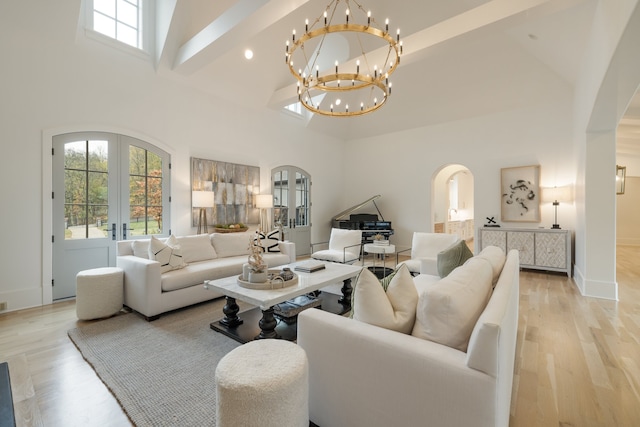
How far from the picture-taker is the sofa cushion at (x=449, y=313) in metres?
1.30

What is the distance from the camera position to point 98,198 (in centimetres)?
415

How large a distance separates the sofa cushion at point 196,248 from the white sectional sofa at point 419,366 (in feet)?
9.95

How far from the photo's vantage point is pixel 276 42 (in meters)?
5.39

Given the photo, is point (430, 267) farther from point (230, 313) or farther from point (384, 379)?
point (384, 379)

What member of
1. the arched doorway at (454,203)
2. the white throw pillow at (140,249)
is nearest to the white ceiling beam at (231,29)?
the white throw pillow at (140,249)

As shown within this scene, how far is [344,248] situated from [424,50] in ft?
10.5

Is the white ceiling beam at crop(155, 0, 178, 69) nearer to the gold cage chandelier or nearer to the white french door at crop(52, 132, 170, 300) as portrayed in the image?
the white french door at crop(52, 132, 170, 300)

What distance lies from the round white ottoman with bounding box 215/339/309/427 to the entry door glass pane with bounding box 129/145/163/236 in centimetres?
395

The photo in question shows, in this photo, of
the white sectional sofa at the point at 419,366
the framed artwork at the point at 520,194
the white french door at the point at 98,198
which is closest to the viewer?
the white sectional sofa at the point at 419,366

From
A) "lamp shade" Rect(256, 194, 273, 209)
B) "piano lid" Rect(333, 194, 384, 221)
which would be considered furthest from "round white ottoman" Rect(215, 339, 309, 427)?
"piano lid" Rect(333, 194, 384, 221)


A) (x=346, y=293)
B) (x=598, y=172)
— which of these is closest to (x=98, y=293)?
(x=346, y=293)

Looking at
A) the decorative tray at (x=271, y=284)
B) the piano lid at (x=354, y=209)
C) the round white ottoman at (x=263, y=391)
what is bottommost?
the round white ottoman at (x=263, y=391)

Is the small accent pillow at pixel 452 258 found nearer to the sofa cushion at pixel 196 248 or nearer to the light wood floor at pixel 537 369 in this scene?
the light wood floor at pixel 537 369

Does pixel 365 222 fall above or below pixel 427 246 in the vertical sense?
above
